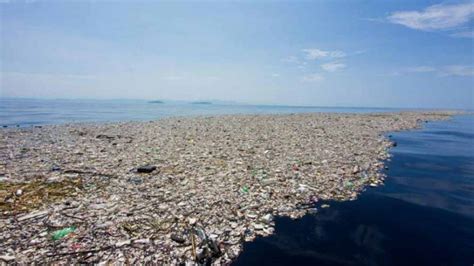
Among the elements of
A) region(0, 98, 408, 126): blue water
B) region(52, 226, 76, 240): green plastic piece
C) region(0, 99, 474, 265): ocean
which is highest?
region(0, 98, 408, 126): blue water

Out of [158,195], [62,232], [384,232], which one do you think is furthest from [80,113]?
[384,232]

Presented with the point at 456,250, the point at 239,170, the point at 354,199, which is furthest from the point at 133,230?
the point at 456,250

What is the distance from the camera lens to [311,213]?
25.7 ft

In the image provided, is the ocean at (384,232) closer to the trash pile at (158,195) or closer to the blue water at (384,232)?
the blue water at (384,232)

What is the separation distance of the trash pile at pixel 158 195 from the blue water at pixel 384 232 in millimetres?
528

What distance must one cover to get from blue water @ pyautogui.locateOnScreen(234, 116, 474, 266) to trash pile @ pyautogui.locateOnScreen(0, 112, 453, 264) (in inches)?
20.8

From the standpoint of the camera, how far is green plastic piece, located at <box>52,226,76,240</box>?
6.00 metres

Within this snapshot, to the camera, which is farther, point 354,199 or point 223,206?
point 354,199

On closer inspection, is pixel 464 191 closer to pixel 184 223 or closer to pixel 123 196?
pixel 184 223

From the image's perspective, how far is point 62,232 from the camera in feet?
20.3

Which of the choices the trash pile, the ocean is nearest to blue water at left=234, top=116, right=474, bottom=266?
the ocean

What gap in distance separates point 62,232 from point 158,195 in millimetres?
2848

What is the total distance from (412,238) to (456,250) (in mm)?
868

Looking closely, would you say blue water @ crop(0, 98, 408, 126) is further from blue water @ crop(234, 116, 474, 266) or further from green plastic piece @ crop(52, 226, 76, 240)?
blue water @ crop(234, 116, 474, 266)
